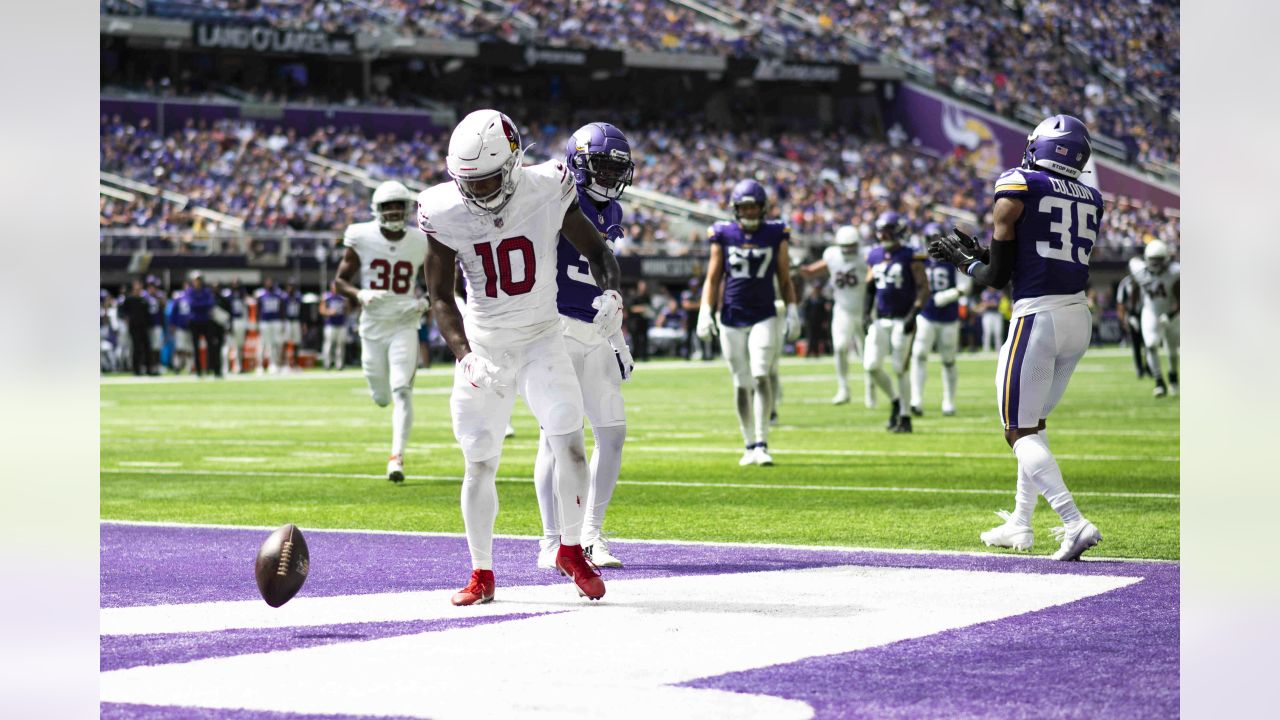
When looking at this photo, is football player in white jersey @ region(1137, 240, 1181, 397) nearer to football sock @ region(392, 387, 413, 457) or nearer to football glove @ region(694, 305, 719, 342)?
football glove @ region(694, 305, 719, 342)

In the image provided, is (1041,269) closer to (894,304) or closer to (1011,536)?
(1011,536)

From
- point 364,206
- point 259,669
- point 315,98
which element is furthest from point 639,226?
point 259,669

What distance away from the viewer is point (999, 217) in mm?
7648

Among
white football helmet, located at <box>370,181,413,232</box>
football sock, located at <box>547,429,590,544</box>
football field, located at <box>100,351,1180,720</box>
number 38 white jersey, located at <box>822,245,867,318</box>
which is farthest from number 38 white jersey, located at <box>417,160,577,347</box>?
number 38 white jersey, located at <box>822,245,867,318</box>

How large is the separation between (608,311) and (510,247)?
1.52 feet

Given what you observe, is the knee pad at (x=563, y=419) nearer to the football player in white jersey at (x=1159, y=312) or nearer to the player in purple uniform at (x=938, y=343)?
the player in purple uniform at (x=938, y=343)

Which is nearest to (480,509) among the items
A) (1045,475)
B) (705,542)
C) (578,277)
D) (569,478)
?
(569,478)

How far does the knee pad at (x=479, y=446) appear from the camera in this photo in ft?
21.0

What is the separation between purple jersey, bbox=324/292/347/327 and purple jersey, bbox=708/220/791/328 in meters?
19.3

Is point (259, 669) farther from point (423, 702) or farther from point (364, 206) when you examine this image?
point (364, 206)

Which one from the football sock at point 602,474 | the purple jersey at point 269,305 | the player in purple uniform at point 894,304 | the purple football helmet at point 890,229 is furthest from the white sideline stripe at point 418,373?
the football sock at point 602,474

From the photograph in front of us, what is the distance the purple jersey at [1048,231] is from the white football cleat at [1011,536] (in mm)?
1145

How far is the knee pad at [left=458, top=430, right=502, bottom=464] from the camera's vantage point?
21.0 ft

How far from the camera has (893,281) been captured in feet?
54.9
